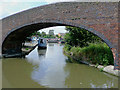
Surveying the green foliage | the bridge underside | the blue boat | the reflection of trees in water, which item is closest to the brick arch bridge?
the reflection of trees in water

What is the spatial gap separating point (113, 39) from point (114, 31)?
37 cm

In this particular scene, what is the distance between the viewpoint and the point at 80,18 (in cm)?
586

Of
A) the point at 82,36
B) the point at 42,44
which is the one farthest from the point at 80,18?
the point at 42,44

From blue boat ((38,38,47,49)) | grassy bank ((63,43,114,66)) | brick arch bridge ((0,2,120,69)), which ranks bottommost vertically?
grassy bank ((63,43,114,66))

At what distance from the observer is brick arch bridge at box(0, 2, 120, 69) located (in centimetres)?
520

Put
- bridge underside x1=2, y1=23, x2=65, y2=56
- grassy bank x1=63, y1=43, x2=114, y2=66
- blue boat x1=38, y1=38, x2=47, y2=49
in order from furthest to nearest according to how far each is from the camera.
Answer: blue boat x1=38, y1=38, x2=47, y2=49, bridge underside x1=2, y1=23, x2=65, y2=56, grassy bank x1=63, y1=43, x2=114, y2=66

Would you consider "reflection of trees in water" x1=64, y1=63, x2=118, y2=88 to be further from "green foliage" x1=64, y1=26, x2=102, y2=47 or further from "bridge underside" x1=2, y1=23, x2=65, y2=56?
"green foliage" x1=64, y1=26, x2=102, y2=47

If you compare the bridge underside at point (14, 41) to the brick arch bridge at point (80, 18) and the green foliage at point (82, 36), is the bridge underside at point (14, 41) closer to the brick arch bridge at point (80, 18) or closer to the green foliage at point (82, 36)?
the brick arch bridge at point (80, 18)

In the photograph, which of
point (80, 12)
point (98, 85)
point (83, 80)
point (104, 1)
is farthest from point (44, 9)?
point (98, 85)

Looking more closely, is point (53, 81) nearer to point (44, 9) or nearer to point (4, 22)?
point (44, 9)

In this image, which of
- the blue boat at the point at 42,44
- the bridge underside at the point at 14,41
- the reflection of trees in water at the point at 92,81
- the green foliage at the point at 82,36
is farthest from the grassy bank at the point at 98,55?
the blue boat at the point at 42,44

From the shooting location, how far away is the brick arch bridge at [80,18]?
17.1 ft

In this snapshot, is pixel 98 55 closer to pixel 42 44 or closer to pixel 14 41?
pixel 14 41

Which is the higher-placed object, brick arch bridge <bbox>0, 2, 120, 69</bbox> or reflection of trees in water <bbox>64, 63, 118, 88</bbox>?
brick arch bridge <bbox>0, 2, 120, 69</bbox>
